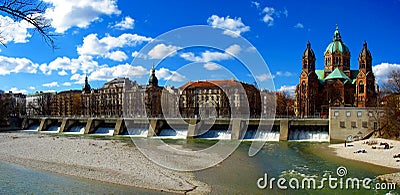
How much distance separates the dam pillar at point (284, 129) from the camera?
43.5m

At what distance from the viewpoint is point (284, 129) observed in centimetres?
4459

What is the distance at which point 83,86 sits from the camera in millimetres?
117062

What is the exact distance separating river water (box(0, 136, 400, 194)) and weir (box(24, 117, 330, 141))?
1205 centimetres

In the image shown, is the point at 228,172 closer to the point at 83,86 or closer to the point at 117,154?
the point at 117,154

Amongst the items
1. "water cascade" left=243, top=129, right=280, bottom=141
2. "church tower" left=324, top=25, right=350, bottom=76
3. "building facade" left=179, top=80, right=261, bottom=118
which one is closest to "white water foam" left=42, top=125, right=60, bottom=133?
"building facade" left=179, top=80, right=261, bottom=118

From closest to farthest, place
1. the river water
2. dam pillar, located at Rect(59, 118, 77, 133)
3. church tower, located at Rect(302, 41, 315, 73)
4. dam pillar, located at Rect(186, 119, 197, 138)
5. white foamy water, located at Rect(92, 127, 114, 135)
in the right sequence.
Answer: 1. the river water
2. dam pillar, located at Rect(186, 119, 197, 138)
3. white foamy water, located at Rect(92, 127, 114, 135)
4. dam pillar, located at Rect(59, 118, 77, 133)
5. church tower, located at Rect(302, 41, 315, 73)

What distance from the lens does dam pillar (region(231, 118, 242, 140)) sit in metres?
46.6

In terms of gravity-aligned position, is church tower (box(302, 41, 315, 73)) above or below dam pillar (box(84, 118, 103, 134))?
above

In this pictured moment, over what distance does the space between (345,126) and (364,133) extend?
97.6 inches

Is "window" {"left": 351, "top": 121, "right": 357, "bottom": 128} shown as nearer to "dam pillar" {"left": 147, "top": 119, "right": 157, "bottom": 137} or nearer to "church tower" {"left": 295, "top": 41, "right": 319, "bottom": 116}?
"dam pillar" {"left": 147, "top": 119, "right": 157, "bottom": 137}

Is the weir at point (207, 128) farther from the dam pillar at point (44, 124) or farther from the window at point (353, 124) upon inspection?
the window at point (353, 124)

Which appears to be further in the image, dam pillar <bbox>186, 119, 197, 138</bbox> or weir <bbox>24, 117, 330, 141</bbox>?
dam pillar <bbox>186, 119, 197, 138</bbox>

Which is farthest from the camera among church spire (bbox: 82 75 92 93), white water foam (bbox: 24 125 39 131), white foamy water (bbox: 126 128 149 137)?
church spire (bbox: 82 75 92 93)

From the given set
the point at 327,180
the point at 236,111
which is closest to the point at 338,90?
the point at 236,111
